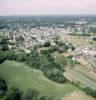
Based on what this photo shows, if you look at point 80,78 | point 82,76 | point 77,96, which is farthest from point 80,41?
point 77,96

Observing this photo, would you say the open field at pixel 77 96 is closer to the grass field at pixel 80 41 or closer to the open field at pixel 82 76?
the open field at pixel 82 76

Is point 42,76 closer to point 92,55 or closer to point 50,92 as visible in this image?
point 50,92

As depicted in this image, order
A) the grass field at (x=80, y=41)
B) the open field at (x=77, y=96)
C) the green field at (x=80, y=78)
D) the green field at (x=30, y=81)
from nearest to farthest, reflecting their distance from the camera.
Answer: the open field at (x=77, y=96) → the green field at (x=30, y=81) → the green field at (x=80, y=78) → the grass field at (x=80, y=41)

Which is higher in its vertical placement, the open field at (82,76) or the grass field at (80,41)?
the open field at (82,76)

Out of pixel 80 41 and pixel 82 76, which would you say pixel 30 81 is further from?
pixel 80 41

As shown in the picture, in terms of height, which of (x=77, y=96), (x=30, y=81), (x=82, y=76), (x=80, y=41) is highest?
(x=77, y=96)

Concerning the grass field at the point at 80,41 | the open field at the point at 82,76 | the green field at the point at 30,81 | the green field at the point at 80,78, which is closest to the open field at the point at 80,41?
the grass field at the point at 80,41

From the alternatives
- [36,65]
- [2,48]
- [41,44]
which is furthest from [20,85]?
[41,44]

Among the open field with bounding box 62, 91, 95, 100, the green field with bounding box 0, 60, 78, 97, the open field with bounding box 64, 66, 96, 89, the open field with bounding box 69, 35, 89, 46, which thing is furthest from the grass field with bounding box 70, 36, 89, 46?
the open field with bounding box 62, 91, 95, 100

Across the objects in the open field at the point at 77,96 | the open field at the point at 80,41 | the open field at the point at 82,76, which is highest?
the open field at the point at 77,96
